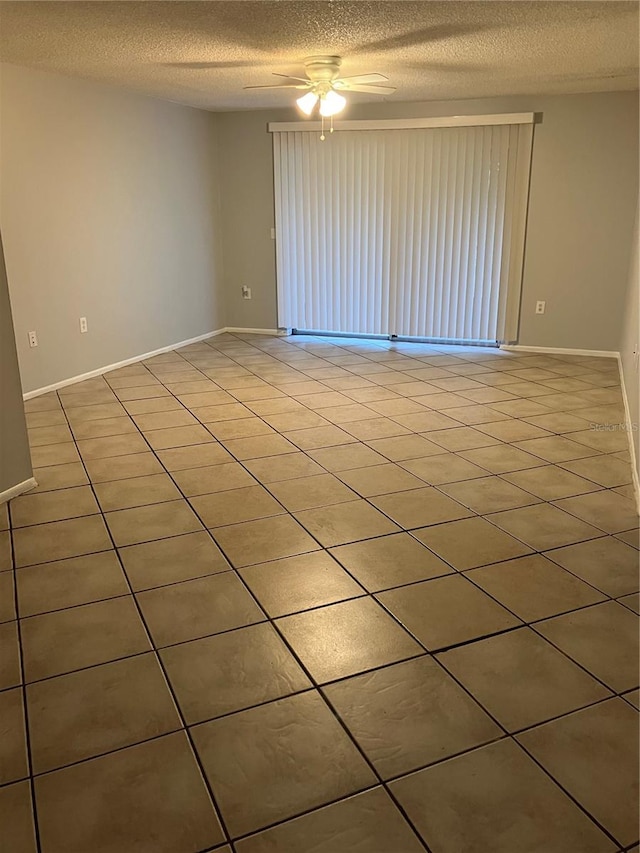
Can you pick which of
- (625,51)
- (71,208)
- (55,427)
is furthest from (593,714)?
(71,208)

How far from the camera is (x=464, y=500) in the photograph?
311cm

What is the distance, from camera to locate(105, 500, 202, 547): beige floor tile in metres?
2.78

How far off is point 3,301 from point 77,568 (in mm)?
1255

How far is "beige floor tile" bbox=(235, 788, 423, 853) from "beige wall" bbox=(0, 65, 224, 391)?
3.92 metres

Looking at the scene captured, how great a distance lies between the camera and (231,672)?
1971mm

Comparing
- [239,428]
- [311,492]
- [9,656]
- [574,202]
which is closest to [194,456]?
[239,428]

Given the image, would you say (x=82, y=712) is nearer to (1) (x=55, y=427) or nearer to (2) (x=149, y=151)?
(1) (x=55, y=427)

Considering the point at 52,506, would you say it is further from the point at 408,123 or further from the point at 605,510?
the point at 408,123

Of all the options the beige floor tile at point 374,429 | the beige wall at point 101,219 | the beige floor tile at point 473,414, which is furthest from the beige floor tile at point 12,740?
the beige wall at point 101,219

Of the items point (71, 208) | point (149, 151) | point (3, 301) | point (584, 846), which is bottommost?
point (584, 846)

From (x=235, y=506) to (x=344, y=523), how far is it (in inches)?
20.4

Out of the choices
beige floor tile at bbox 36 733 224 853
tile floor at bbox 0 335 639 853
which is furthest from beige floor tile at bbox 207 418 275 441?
beige floor tile at bbox 36 733 224 853

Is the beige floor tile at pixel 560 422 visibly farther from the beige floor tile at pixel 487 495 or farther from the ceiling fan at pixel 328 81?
the ceiling fan at pixel 328 81

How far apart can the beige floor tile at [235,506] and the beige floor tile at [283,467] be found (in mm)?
153
